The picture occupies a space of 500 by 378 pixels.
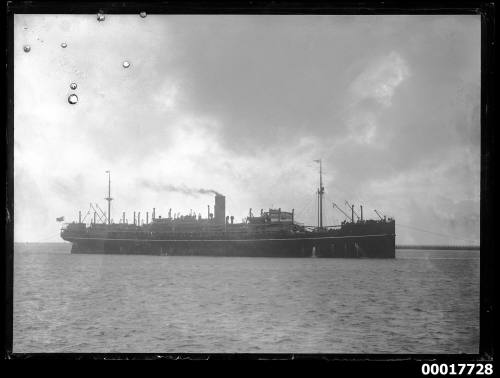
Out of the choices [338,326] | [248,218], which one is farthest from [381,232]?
[338,326]

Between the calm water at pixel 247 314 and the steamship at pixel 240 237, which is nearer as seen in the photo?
the calm water at pixel 247 314

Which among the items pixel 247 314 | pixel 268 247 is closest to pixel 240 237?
pixel 268 247

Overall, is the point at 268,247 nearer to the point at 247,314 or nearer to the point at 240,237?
the point at 240,237

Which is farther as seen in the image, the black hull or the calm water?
the black hull

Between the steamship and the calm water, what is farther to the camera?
the steamship

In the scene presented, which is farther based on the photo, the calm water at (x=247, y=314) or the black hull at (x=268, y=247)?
the black hull at (x=268, y=247)
